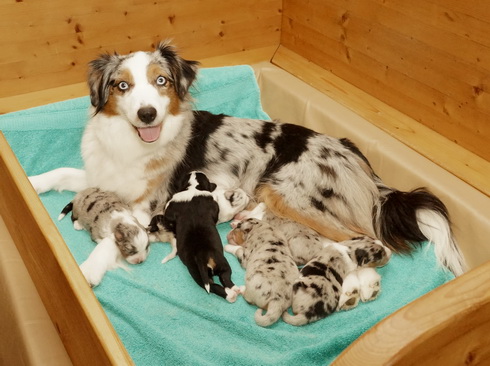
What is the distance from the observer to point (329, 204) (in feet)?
9.10

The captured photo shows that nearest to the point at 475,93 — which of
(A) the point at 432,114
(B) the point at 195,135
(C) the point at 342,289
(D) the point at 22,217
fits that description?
(A) the point at 432,114

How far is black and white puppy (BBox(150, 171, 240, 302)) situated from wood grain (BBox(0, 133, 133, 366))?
0.60m

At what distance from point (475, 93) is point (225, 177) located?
53.4 inches

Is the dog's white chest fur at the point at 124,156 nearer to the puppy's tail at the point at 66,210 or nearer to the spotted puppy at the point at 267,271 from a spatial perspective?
the puppy's tail at the point at 66,210

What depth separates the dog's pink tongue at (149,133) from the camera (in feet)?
8.81

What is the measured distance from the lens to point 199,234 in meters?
2.44

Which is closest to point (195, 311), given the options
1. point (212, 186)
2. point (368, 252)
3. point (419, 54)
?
point (212, 186)

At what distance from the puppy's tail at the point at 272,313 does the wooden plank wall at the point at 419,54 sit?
1401 millimetres

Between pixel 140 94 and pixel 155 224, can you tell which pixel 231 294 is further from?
pixel 140 94

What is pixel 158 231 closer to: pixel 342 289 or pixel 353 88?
pixel 342 289

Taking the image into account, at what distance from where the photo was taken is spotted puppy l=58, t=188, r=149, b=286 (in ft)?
8.11

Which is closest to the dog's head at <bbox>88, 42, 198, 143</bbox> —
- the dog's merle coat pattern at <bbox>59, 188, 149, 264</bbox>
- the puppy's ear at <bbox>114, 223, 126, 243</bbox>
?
the dog's merle coat pattern at <bbox>59, 188, 149, 264</bbox>

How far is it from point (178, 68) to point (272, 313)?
4.29ft

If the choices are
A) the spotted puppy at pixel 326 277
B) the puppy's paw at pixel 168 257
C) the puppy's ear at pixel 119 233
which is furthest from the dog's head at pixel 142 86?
the spotted puppy at pixel 326 277
